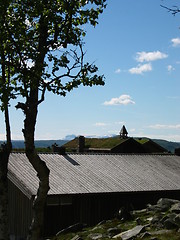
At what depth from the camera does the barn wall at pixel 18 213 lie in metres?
26.7

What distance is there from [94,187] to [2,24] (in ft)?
46.1

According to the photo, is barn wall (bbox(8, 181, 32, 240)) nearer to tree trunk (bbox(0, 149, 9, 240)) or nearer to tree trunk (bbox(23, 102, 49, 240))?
tree trunk (bbox(0, 149, 9, 240))

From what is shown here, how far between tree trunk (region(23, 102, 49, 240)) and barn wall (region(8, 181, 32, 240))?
10.1 m

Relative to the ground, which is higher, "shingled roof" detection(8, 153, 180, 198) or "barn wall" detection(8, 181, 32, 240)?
"shingled roof" detection(8, 153, 180, 198)

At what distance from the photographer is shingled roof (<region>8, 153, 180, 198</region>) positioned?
2745cm

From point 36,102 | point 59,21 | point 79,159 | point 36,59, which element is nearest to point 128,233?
point 36,102

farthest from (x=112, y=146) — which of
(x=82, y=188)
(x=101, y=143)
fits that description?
(x=82, y=188)

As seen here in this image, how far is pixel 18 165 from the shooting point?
29062mm

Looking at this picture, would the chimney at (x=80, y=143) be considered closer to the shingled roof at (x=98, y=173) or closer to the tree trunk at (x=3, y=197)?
the shingled roof at (x=98, y=173)

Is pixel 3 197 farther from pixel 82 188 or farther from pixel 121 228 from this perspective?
pixel 82 188

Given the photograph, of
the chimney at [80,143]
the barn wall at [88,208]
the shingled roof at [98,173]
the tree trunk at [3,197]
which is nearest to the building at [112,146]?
the chimney at [80,143]

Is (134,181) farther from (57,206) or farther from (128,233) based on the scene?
(128,233)

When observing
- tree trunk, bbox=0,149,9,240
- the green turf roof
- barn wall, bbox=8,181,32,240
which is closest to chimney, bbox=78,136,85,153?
barn wall, bbox=8,181,32,240

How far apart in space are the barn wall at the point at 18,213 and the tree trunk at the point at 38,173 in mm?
10086
